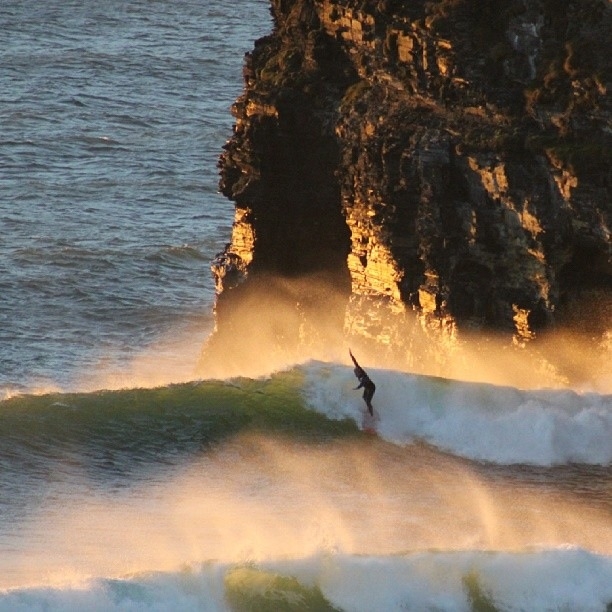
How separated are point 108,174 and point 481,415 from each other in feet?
74.8

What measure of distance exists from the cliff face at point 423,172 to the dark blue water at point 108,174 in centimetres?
506

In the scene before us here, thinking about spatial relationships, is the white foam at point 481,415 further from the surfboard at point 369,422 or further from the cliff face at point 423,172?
the cliff face at point 423,172

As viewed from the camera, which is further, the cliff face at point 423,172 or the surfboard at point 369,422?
the surfboard at point 369,422

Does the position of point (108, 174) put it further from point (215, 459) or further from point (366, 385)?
point (215, 459)

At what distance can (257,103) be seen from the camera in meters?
38.1

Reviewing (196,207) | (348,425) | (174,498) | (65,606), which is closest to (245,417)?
(348,425)

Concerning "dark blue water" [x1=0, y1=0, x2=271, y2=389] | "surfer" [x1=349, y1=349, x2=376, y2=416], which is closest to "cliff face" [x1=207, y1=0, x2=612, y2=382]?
"surfer" [x1=349, y1=349, x2=376, y2=416]

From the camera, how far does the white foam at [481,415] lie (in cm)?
3325

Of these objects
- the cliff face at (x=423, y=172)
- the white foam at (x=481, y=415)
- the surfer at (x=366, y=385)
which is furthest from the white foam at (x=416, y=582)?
the surfer at (x=366, y=385)

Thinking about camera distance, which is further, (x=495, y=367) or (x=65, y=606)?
(x=495, y=367)

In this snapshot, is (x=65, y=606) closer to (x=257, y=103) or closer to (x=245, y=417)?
(x=245, y=417)

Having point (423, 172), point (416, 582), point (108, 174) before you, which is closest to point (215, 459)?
point (423, 172)

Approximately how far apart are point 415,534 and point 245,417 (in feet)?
22.3

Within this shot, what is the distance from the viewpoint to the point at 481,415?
112 feet
